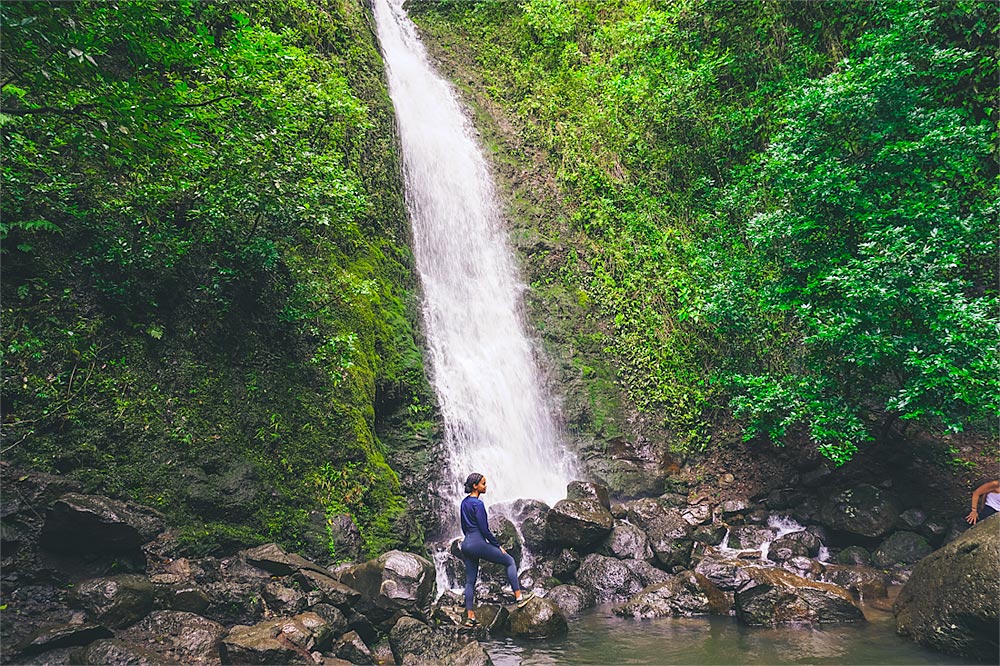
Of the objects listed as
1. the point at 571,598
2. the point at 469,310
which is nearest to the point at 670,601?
the point at 571,598

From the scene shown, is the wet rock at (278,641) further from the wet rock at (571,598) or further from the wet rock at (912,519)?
the wet rock at (912,519)

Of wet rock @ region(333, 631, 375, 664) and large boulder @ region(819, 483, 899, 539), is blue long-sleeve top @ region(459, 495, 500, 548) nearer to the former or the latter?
wet rock @ region(333, 631, 375, 664)

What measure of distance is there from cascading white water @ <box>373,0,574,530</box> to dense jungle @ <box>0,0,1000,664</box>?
0.38 metres

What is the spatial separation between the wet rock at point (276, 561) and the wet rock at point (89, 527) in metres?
1.11

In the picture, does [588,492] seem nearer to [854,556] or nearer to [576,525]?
[576,525]

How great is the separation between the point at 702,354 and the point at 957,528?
17.6ft

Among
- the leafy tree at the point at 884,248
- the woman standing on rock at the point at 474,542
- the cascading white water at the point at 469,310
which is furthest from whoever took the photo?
the cascading white water at the point at 469,310

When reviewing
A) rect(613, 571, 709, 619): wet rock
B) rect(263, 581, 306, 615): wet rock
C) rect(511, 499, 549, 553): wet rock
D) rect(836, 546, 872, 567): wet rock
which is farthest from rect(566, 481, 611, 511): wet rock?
rect(263, 581, 306, 615): wet rock

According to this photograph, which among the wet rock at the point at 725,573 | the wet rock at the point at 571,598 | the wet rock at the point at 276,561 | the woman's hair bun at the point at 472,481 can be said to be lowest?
the wet rock at the point at 571,598

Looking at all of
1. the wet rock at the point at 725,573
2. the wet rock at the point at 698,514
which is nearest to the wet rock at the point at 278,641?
the wet rock at the point at 725,573

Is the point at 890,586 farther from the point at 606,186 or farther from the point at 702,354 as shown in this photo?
the point at 606,186

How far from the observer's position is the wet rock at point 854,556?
8.92 m

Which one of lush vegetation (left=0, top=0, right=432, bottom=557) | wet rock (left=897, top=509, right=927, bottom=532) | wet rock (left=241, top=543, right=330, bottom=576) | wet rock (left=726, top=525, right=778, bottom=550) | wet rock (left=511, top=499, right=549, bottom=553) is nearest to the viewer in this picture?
lush vegetation (left=0, top=0, right=432, bottom=557)

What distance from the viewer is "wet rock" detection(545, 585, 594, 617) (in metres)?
7.56
